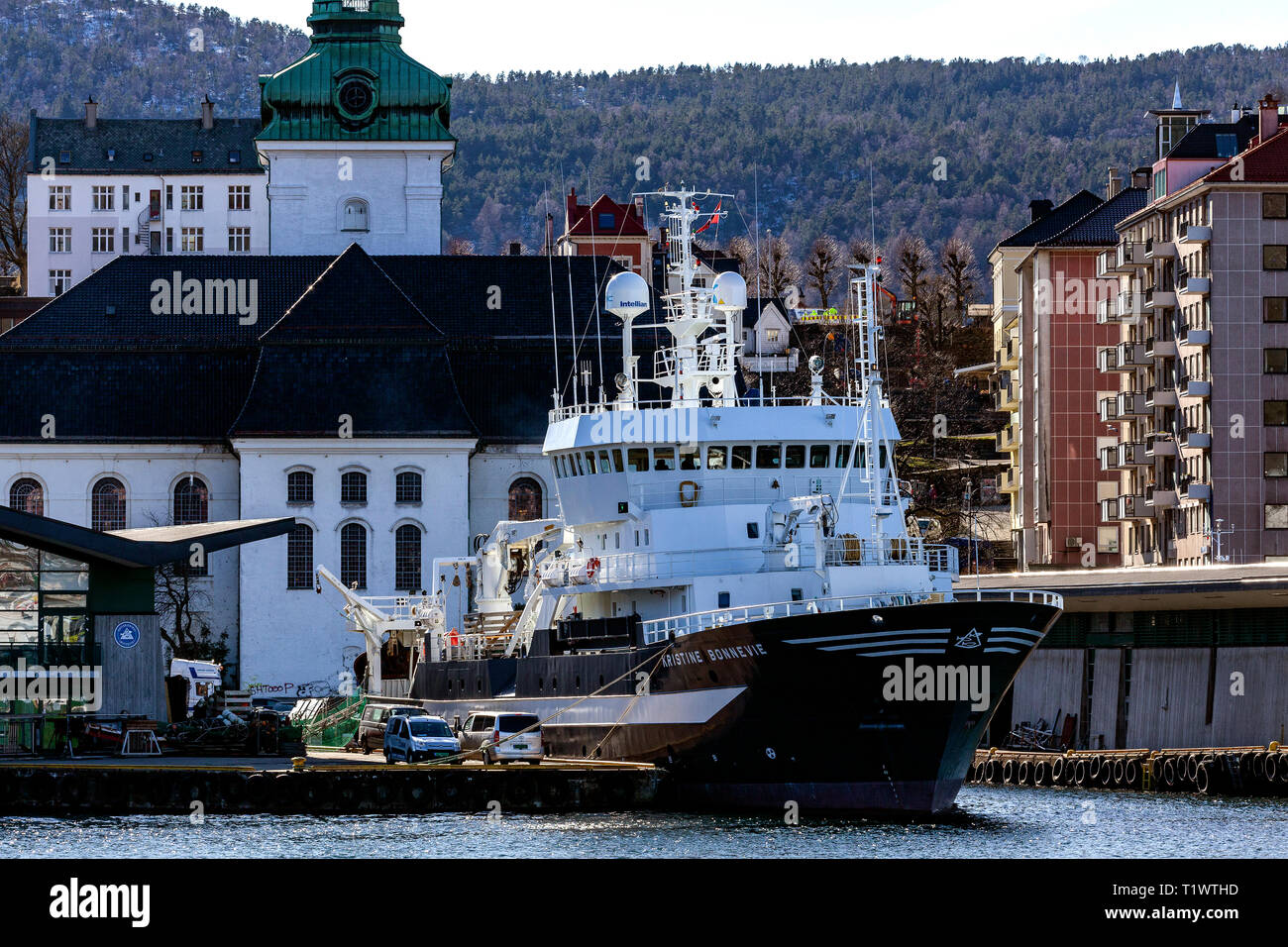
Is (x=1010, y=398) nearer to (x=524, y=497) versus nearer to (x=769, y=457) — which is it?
(x=524, y=497)

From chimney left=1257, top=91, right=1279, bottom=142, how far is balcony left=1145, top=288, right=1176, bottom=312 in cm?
645

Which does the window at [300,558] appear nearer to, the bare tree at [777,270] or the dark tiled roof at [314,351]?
the dark tiled roof at [314,351]

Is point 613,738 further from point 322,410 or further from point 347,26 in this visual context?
point 347,26

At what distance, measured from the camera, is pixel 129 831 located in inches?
1572

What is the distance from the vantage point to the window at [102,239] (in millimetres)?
141125

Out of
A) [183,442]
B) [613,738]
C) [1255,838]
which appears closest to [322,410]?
[183,442]

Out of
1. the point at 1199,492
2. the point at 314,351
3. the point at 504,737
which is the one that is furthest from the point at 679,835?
the point at 314,351

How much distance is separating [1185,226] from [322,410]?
33036 millimetres

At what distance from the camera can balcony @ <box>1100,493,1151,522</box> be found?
83000mm

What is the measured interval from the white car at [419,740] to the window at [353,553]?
36.0 meters

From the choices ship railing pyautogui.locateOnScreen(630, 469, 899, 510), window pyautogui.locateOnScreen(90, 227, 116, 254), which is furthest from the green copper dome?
ship railing pyautogui.locateOnScreen(630, 469, 899, 510)

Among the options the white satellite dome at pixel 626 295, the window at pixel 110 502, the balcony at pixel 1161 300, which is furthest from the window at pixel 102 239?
the white satellite dome at pixel 626 295

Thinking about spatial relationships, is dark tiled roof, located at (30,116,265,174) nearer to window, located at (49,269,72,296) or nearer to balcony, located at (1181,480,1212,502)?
window, located at (49,269,72,296)
